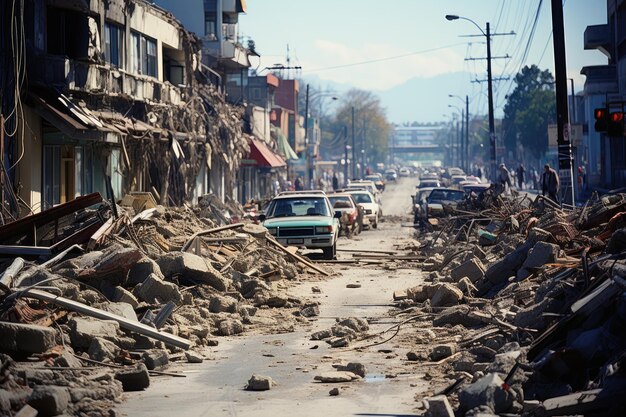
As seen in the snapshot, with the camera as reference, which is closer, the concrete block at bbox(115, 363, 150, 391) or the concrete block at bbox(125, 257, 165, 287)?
the concrete block at bbox(115, 363, 150, 391)

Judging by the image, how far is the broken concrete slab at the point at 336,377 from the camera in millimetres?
11781

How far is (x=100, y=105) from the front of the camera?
109ft

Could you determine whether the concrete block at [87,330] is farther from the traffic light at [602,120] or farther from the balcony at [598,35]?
the balcony at [598,35]

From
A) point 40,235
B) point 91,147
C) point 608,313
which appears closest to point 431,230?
point 91,147

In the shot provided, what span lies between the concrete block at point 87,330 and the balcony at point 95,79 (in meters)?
16.8

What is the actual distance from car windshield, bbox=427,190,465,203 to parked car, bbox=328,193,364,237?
3.09 meters

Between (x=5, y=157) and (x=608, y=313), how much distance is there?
1898cm

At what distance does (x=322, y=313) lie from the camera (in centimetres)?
1817

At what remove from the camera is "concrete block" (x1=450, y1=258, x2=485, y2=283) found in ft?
63.8

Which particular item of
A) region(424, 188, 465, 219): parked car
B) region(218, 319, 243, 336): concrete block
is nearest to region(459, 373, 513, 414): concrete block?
region(218, 319, 243, 336): concrete block

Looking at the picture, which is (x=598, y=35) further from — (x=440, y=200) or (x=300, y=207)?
(x=300, y=207)

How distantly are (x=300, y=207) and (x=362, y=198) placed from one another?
18942 millimetres

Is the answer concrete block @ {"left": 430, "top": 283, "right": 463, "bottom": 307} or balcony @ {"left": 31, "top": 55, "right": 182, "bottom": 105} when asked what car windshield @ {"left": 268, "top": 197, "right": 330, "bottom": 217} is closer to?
balcony @ {"left": 31, "top": 55, "right": 182, "bottom": 105}

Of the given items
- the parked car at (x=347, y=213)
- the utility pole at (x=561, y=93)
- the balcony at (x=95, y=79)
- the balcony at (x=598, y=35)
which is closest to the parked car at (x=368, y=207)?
the parked car at (x=347, y=213)
